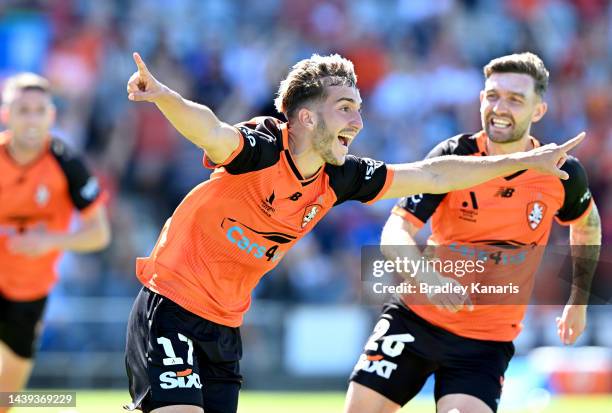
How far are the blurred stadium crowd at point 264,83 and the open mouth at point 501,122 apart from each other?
7.20 m

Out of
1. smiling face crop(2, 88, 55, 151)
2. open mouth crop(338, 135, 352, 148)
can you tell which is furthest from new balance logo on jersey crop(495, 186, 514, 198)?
smiling face crop(2, 88, 55, 151)

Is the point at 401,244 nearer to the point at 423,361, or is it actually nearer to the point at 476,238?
the point at 476,238

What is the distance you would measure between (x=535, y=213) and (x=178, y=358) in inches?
100

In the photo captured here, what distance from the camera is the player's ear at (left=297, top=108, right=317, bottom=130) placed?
6.05 m

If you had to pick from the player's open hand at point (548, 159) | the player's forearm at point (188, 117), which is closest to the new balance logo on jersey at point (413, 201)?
the player's open hand at point (548, 159)

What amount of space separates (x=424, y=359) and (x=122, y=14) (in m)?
10.5

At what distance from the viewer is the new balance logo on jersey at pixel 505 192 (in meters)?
6.91

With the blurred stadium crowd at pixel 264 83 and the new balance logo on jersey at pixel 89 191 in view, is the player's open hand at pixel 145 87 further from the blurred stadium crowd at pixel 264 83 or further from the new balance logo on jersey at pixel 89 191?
the blurred stadium crowd at pixel 264 83

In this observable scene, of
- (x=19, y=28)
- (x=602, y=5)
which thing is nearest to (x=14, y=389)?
(x=19, y=28)

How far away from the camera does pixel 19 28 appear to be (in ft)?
50.5

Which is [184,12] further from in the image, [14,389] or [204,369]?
[204,369]

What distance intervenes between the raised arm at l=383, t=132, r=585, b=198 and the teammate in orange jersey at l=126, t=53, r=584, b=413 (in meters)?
0.02

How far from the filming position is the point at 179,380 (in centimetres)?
574

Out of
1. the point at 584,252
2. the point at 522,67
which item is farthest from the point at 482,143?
the point at 584,252
